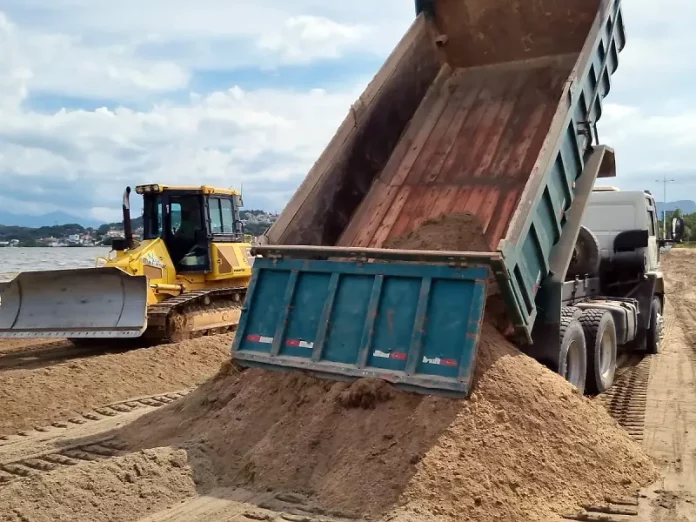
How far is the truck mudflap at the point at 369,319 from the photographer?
5.19m

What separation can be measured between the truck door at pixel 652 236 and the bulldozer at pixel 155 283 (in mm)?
6376

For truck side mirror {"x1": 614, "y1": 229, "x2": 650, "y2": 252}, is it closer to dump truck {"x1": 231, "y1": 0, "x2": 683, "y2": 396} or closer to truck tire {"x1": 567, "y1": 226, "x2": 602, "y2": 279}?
dump truck {"x1": 231, "y1": 0, "x2": 683, "y2": 396}

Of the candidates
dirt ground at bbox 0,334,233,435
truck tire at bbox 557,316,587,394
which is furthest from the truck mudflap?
dirt ground at bbox 0,334,233,435

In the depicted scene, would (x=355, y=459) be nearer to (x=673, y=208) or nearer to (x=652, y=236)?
(x=652, y=236)

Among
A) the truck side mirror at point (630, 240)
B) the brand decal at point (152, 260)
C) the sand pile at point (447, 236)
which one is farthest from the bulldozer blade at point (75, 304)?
the truck side mirror at point (630, 240)

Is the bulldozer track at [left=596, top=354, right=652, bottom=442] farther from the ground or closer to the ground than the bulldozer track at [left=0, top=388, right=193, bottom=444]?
farther from the ground

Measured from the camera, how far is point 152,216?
1238 centimetres

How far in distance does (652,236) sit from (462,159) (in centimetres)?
524

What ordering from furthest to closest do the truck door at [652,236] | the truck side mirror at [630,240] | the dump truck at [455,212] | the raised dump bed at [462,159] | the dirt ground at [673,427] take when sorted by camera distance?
1. the truck door at [652,236]
2. the truck side mirror at [630,240]
3. the raised dump bed at [462,159]
4. the dump truck at [455,212]
5. the dirt ground at [673,427]

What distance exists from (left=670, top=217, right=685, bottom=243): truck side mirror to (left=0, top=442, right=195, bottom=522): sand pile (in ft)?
30.6

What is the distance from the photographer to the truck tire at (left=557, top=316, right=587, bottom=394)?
6609mm

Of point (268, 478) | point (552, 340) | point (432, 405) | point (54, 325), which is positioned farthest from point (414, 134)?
point (54, 325)

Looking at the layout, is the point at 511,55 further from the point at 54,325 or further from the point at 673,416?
the point at 54,325

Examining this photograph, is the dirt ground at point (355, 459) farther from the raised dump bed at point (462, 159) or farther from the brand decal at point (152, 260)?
the brand decal at point (152, 260)
